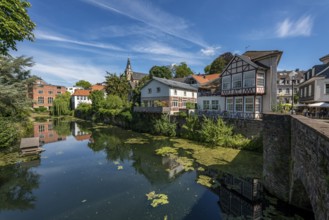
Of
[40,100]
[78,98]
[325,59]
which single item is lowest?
[40,100]

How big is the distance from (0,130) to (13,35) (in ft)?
35.7

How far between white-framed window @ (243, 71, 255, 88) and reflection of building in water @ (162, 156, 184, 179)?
13.9m

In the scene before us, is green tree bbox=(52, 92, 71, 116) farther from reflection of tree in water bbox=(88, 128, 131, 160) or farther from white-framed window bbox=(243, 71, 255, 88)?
white-framed window bbox=(243, 71, 255, 88)

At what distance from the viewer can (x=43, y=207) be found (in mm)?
8180

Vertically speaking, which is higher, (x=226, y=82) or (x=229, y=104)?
(x=226, y=82)

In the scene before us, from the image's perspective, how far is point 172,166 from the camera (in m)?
13.1

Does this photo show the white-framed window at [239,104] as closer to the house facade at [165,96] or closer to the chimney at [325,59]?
the house facade at [165,96]

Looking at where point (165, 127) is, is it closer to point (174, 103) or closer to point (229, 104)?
point (174, 103)

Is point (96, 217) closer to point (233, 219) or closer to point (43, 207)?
point (43, 207)

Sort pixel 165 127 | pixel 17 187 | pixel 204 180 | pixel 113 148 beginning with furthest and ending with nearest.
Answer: pixel 165 127
pixel 113 148
pixel 204 180
pixel 17 187

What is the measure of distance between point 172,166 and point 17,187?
9965 millimetres

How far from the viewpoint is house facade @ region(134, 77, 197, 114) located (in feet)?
87.4

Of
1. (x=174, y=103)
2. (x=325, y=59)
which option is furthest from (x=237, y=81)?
(x=325, y=59)

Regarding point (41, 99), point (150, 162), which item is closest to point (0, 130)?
point (150, 162)
